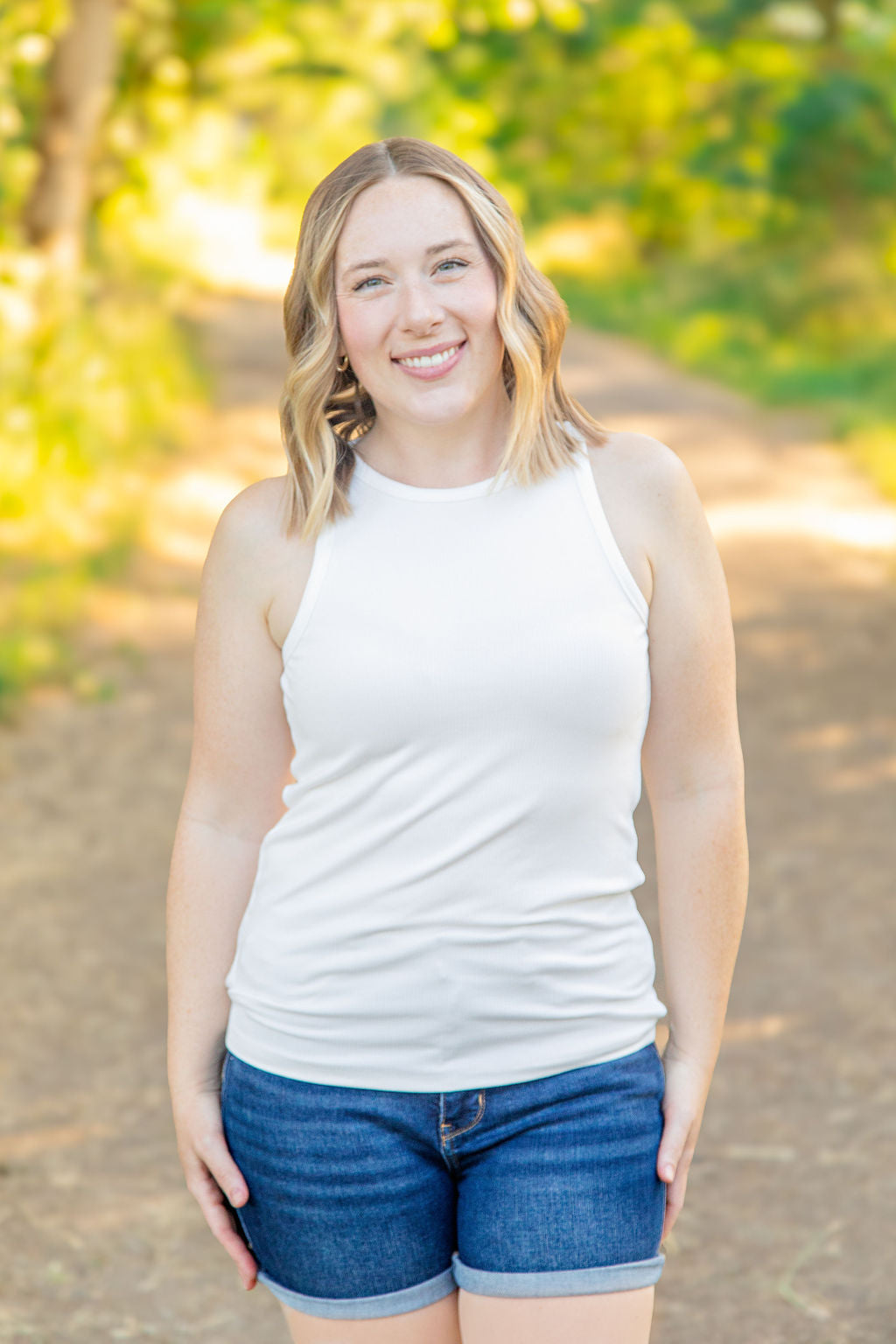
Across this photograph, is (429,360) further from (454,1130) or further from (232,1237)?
(232,1237)

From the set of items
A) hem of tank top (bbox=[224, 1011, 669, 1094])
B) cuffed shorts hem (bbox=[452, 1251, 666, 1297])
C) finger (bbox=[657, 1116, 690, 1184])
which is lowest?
cuffed shorts hem (bbox=[452, 1251, 666, 1297])

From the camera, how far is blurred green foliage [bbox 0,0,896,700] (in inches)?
310

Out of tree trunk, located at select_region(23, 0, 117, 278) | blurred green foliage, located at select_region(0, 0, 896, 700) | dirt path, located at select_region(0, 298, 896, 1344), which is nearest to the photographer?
dirt path, located at select_region(0, 298, 896, 1344)

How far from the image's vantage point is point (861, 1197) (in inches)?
130

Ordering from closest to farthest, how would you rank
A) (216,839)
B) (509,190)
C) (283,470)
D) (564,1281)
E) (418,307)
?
(564,1281), (418,307), (216,839), (283,470), (509,190)

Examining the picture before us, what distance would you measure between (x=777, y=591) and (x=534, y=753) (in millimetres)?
6040

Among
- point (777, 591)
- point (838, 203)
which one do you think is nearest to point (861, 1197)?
point (777, 591)

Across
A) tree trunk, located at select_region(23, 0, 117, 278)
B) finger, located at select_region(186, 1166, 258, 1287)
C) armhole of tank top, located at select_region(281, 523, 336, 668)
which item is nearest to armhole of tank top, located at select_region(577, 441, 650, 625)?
armhole of tank top, located at select_region(281, 523, 336, 668)

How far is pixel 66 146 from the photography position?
9125mm

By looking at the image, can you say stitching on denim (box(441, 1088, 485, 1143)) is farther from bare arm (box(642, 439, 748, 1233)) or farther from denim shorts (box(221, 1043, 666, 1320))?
bare arm (box(642, 439, 748, 1233))

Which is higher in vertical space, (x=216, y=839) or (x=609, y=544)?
(x=609, y=544)

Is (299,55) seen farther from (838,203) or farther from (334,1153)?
(334,1153)

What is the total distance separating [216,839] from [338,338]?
606mm

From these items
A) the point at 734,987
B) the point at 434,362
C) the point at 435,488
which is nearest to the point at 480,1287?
the point at 435,488
